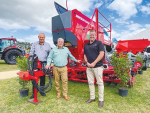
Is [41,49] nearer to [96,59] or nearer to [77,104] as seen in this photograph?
[96,59]

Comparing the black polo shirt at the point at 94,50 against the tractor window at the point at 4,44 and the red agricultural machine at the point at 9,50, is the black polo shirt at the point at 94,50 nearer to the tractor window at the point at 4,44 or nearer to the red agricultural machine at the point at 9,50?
the red agricultural machine at the point at 9,50

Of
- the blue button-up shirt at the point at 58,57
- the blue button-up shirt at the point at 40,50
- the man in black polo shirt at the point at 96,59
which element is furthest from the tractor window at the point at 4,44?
the man in black polo shirt at the point at 96,59

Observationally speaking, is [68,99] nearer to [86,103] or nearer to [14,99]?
[86,103]

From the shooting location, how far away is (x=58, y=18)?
12.2 ft

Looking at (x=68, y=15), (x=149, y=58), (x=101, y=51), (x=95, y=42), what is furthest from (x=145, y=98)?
(x=149, y=58)

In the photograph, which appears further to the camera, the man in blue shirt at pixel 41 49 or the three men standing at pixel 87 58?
the man in blue shirt at pixel 41 49

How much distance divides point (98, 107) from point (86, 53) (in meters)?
1.28

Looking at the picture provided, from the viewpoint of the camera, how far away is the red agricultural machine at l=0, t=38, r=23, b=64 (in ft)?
33.8

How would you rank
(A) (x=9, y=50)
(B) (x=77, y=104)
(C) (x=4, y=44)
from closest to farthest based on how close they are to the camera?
1. (B) (x=77, y=104)
2. (A) (x=9, y=50)
3. (C) (x=4, y=44)

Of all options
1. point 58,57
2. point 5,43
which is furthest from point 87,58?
point 5,43

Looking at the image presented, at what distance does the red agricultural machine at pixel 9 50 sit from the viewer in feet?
33.8

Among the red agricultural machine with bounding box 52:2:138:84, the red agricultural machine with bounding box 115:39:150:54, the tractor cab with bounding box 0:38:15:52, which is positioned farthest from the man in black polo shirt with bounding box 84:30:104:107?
the tractor cab with bounding box 0:38:15:52

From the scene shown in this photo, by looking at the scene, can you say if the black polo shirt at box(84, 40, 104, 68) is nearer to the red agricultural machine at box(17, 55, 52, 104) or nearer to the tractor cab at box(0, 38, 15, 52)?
the red agricultural machine at box(17, 55, 52, 104)

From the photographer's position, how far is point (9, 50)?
10461 millimetres
